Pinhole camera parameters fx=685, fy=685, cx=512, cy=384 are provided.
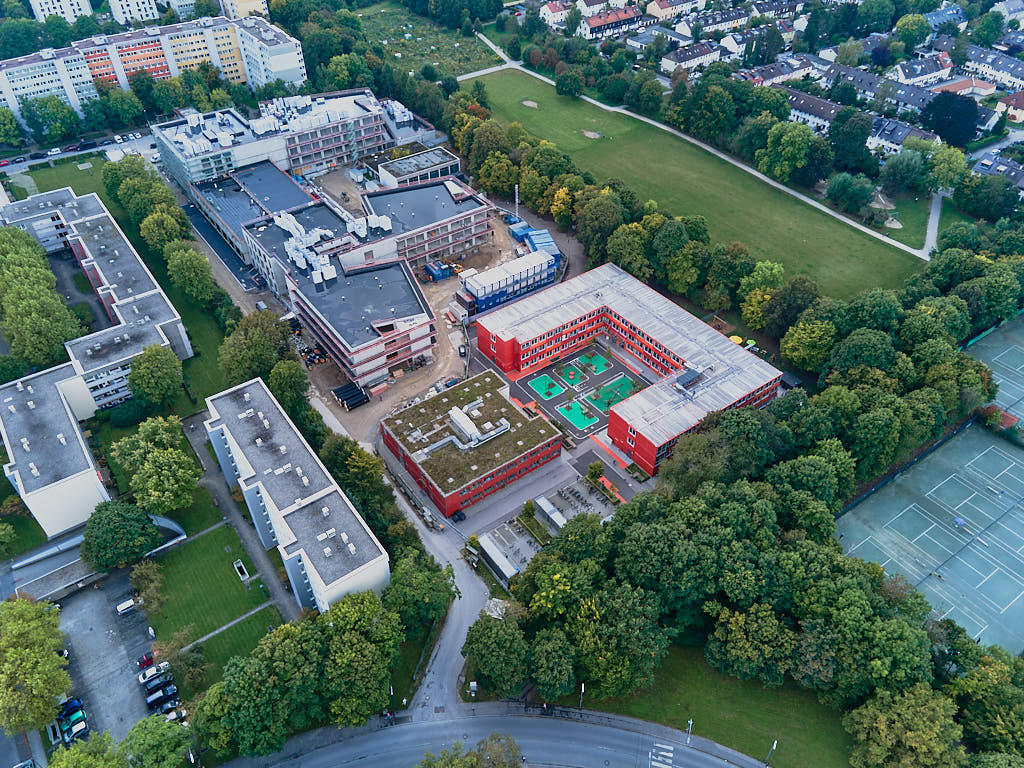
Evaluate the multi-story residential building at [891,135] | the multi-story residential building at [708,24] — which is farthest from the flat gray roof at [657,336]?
the multi-story residential building at [708,24]

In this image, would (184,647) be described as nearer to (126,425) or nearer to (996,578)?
(126,425)

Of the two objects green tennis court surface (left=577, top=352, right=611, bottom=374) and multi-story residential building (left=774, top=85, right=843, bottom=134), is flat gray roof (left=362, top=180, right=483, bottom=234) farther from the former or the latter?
multi-story residential building (left=774, top=85, right=843, bottom=134)

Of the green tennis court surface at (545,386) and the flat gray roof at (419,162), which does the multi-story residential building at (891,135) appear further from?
the green tennis court surface at (545,386)

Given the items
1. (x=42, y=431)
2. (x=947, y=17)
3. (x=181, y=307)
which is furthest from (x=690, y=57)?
(x=42, y=431)

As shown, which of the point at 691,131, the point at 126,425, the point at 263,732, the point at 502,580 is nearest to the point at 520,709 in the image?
the point at 502,580

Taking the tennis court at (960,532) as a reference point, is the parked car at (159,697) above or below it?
above
